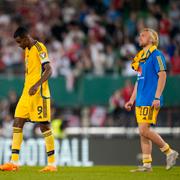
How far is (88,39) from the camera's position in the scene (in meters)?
26.4

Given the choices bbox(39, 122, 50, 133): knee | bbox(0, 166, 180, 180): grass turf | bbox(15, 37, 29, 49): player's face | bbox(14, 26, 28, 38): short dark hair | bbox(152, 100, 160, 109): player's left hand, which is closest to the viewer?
bbox(0, 166, 180, 180): grass turf

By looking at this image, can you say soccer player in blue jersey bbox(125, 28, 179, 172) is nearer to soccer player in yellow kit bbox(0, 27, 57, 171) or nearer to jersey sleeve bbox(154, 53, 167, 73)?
jersey sleeve bbox(154, 53, 167, 73)

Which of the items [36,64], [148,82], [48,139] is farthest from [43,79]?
[148,82]

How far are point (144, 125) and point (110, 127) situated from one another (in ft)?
26.5

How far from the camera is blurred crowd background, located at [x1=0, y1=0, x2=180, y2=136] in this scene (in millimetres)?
22891

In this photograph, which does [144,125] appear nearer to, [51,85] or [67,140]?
[67,140]

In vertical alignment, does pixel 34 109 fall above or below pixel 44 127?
above

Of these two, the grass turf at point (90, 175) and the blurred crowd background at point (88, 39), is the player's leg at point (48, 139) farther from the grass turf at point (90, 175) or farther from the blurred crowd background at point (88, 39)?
the blurred crowd background at point (88, 39)

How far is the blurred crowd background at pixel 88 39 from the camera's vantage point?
2289 centimetres

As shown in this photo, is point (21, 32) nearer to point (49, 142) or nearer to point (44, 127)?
point (44, 127)

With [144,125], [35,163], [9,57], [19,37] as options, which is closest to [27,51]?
[19,37]

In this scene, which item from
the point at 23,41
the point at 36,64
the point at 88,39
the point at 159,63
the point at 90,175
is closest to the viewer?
the point at 90,175

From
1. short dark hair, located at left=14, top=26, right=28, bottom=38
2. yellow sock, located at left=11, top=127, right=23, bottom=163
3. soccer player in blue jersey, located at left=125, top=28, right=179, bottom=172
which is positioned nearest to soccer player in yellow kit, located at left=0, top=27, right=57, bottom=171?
yellow sock, located at left=11, top=127, right=23, bottom=163

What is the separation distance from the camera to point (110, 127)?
22203 millimetres
